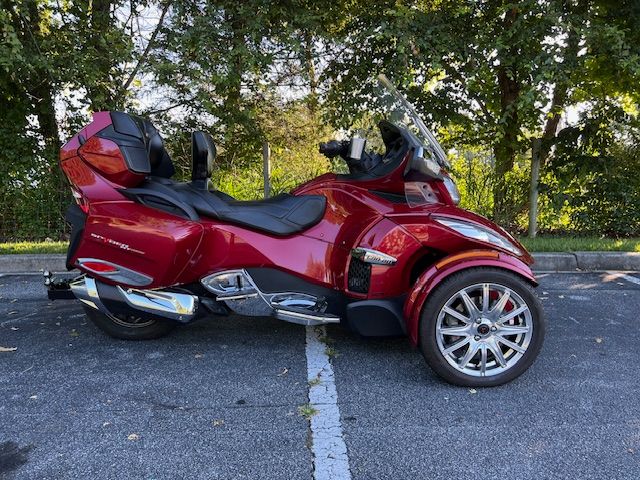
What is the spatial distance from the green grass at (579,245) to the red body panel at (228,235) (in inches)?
131

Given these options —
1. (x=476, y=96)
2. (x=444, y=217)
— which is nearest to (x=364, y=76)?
(x=476, y=96)

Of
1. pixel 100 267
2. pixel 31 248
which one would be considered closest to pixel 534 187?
pixel 100 267

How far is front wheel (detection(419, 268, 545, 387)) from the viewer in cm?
277

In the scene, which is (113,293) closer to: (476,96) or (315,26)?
(315,26)

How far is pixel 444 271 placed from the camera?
2787mm

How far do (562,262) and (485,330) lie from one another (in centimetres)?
337

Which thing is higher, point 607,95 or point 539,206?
point 607,95

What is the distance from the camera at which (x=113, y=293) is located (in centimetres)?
306

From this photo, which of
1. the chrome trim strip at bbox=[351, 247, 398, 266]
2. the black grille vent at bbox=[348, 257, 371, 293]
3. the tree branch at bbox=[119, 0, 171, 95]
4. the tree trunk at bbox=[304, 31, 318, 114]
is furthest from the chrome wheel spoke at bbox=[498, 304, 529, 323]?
the tree branch at bbox=[119, 0, 171, 95]

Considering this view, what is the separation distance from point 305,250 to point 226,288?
532 millimetres

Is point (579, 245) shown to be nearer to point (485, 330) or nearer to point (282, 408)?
point (485, 330)

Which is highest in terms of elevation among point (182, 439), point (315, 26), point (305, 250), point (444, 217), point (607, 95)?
point (315, 26)

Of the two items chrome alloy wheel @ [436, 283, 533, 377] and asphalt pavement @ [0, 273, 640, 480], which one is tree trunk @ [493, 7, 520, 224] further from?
chrome alloy wheel @ [436, 283, 533, 377]

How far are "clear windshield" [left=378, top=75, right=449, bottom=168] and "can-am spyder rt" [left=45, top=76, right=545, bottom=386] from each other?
0.04ft
